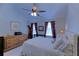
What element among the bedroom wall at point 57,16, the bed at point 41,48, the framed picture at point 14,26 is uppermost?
the bedroom wall at point 57,16

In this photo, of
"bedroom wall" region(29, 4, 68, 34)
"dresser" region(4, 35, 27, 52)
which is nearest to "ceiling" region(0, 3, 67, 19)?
"bedroom wall" region(29, 4, 68, 34)

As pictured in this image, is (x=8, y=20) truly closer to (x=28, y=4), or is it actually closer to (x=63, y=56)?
(x=28, y=4)

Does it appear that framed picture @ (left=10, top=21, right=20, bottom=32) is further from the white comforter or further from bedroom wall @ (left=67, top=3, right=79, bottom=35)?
bedroom wall @ (left=67, top=3, right=79, bottom=35)

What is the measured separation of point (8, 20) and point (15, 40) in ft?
1.07

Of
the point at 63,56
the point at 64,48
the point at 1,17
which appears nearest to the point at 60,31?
the point at 64,48

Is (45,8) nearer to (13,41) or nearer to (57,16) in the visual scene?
(57,16)

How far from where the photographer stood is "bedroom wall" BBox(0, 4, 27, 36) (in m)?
1.90

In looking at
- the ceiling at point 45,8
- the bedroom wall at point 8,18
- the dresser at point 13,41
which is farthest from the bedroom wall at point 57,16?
the dresser at point 13,41

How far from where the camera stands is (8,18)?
190cm

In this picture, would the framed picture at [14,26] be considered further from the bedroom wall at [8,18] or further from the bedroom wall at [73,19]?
the bedroom wall at [73,19]

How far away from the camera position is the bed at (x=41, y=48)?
6.20 feet

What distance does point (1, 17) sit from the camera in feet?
6.33

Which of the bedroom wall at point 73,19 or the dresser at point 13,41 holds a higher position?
the bedroom wall at point 73,19

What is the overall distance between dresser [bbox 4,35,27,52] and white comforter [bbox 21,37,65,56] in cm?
8
